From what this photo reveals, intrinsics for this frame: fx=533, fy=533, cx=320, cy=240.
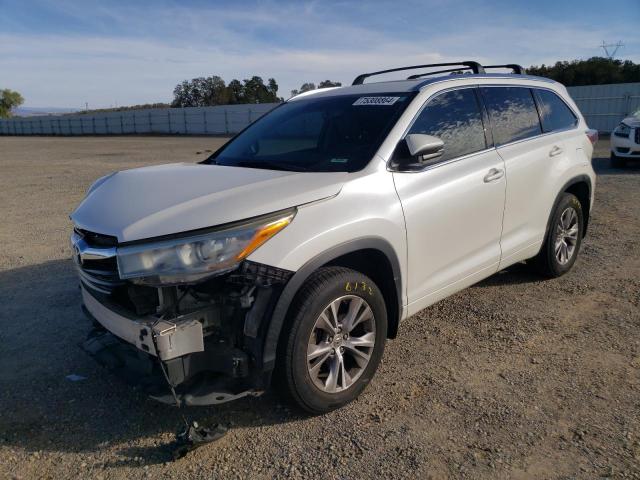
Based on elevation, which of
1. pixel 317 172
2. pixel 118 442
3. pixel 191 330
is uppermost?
pixel 317 172

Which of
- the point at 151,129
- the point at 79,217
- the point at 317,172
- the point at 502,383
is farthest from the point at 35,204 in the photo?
the point at 151,129

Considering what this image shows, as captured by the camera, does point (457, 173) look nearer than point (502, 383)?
No

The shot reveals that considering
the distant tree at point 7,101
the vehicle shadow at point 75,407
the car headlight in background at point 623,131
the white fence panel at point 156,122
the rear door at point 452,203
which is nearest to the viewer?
the vehicle shadow at point 75,407

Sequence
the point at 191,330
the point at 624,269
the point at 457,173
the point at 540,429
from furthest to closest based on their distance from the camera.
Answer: the point at 624,269
the point at 457,173
the point at 540,429
the point at 191,330

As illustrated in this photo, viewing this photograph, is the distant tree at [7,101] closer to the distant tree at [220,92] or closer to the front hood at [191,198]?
the distant tree at [220,92]

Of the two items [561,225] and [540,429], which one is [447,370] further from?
[561,225]

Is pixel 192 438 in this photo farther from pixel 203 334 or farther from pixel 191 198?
pixel 191 198

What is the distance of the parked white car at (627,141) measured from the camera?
1242 cm

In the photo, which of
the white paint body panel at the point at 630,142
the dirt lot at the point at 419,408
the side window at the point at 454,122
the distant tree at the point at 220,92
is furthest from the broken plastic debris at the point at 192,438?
the distant tree at the point at 220,92

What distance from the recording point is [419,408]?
10.3ft

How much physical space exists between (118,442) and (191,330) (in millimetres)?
872

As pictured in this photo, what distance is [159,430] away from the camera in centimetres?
299

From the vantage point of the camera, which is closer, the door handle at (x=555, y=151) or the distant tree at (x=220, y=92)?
the door handle at (x=555, y=151)

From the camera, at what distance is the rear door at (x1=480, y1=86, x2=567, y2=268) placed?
164 inches
